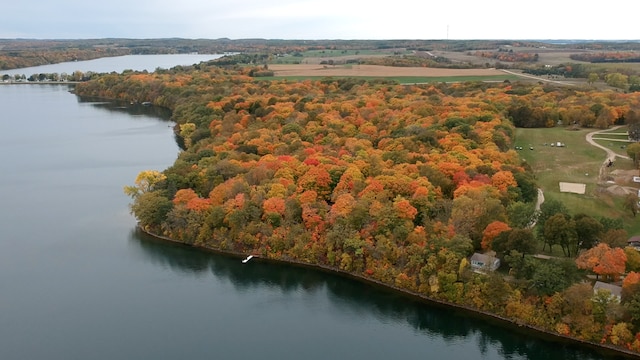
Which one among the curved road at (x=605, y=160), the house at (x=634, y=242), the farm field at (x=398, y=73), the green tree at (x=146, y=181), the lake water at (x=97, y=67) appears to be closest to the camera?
the house at (x=634, y=242)

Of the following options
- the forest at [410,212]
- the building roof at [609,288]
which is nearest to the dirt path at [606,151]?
the forest at [410,212]

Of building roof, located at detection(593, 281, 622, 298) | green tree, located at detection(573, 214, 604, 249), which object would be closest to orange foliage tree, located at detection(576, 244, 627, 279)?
building roof, located at detection(593, 281, 622, 298)

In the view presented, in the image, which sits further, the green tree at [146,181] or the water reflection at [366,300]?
the green tree at [146,181]

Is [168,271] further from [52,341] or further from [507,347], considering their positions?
[507,347]

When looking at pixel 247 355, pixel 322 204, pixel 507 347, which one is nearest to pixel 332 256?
pixel 322 204

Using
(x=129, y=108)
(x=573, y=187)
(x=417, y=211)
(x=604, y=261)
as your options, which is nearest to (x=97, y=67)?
(x=129, y=108)

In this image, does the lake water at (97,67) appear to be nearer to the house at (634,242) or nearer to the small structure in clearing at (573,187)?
the small structure in clearing at (573,187)
